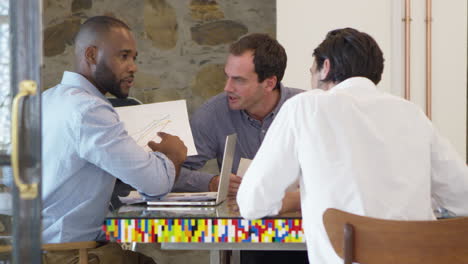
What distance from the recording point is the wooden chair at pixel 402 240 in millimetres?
1870

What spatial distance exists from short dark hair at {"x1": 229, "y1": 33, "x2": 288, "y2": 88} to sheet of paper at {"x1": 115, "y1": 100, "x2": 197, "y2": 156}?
0.68 m

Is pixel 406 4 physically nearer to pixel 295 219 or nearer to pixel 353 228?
pixel 295 219

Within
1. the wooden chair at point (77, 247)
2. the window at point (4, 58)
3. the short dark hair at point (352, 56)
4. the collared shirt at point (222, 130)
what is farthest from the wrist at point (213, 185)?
the window at point (4, 58)

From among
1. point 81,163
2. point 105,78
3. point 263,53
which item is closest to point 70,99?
point 81,163

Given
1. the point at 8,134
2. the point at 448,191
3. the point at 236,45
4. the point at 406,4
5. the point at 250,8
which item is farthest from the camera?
the point at 250,8

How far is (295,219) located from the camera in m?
2.27

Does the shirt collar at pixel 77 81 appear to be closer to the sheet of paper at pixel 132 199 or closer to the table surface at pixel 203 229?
the sheet of paper at pixel 132 199

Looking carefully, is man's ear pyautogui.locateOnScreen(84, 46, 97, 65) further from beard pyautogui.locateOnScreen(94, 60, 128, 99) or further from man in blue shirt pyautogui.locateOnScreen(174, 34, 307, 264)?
man in blue shirt pyautogui.locateOnScreen(174, 34, 307, 264)

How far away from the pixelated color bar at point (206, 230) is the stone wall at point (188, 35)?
2.48m

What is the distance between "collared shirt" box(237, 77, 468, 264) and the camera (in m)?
2.00

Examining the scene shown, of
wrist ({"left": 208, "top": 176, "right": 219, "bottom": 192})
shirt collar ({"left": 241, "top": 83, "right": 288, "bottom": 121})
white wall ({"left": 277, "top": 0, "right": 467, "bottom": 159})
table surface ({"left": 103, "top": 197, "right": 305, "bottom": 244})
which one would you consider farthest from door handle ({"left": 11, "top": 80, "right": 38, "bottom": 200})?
white wall ({"left": 277, "top": 0, "right": 467, "bottom": 159})

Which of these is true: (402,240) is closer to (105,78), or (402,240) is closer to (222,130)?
(105,78)

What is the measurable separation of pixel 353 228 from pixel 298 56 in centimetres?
204

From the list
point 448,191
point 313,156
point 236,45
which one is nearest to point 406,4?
point 236,45
